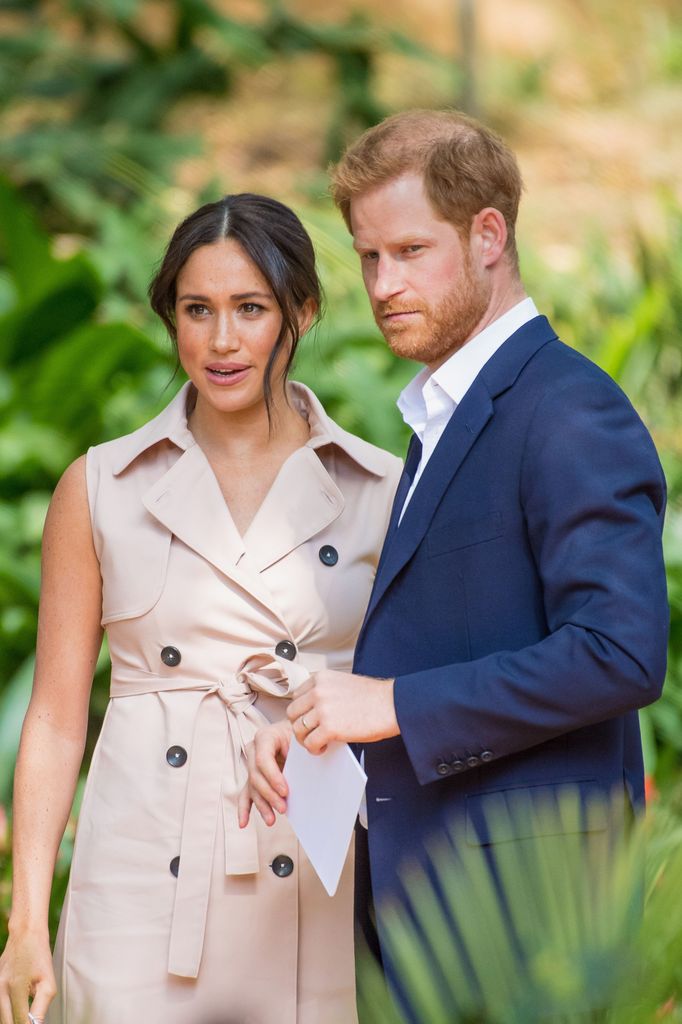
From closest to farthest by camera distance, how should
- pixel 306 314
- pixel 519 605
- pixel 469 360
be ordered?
1. pixel 519 605
2. pixel 469 360
3. pixel 306 314

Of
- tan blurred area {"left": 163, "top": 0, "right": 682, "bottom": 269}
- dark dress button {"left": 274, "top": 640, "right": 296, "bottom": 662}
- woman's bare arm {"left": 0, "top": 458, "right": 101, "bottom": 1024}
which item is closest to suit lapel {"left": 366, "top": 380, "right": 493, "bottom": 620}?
dark dress button {"left": 274, "top": 640, "right": 296, "bottom": 662}

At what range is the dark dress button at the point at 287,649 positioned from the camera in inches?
77.4

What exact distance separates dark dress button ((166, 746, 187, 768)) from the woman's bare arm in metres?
0.16

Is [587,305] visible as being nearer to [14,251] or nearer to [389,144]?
[14,251]

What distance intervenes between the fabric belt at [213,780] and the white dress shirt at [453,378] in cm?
37

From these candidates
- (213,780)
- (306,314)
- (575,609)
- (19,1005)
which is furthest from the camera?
(306,314)

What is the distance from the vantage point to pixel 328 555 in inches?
79.7

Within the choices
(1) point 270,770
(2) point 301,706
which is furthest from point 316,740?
(1) point 270,770

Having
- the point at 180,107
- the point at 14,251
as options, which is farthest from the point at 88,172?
the point at 14,251

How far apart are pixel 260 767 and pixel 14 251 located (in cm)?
385

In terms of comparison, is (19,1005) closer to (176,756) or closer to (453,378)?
(176,756)

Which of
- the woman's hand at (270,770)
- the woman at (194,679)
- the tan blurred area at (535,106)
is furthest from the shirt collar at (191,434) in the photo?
the tan blurred area at (535,106)

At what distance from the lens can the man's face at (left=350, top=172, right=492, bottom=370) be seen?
165 cm

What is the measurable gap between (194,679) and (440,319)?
67 cm
